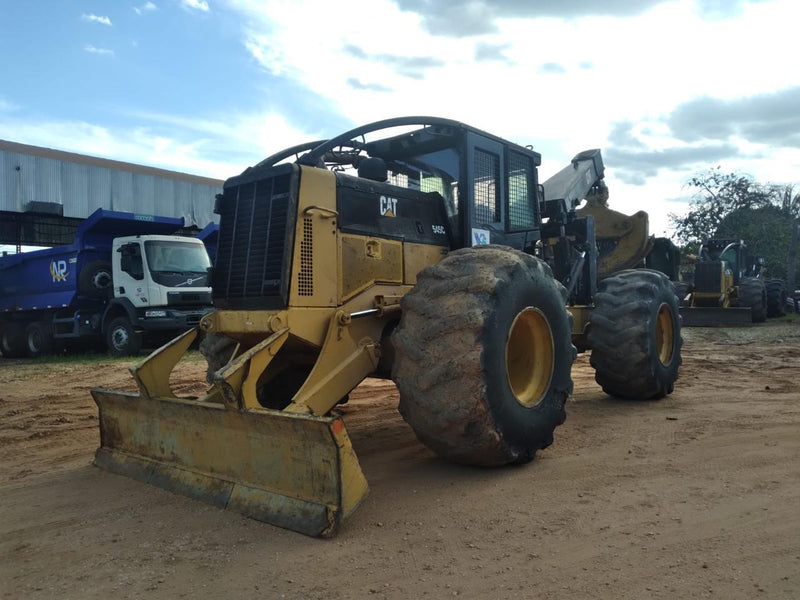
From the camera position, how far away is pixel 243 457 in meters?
3.85

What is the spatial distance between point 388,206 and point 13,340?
1548 centimetres

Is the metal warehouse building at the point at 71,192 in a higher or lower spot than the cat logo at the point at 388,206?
higher

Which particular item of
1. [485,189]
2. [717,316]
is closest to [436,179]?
[485,189]

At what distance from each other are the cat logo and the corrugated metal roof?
67.7 ft

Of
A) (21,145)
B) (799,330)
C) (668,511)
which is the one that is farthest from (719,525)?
(21,145)

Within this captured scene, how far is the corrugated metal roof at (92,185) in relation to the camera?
22719 millimetres

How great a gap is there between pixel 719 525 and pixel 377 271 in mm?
2796

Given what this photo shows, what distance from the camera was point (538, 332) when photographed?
4809mm

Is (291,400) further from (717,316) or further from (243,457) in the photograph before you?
(717,316)

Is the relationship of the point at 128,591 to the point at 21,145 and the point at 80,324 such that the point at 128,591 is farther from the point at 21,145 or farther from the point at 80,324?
the point at 21,145

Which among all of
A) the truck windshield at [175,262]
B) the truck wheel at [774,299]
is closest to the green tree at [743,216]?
the truck wheel at [774,299]

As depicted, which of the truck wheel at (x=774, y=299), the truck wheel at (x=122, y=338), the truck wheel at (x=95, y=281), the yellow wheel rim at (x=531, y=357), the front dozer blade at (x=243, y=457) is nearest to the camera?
the front dozer blade at (x=243, y=457)

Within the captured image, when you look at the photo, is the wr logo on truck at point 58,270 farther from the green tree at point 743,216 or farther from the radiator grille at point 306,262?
the green tree at point 743,216

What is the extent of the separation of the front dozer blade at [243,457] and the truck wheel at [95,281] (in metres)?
11.4
